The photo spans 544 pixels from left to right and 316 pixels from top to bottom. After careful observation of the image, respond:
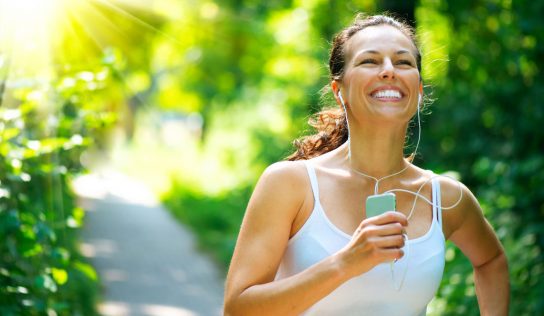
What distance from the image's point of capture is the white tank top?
2367mm

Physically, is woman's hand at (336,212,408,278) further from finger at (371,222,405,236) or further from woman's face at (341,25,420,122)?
woman's face at (341,25,420,122)

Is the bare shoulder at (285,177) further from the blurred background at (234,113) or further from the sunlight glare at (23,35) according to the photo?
the sunlight glare at (23,35)

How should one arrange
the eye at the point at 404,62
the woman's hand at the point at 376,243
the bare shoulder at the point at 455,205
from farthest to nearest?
1. the bare shoulder at the point at 455,205
2. the eye at the point at 404,62
3. the woman's hand at the point at 376,243

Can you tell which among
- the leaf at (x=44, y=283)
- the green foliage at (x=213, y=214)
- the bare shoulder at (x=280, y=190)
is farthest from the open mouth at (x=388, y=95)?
the green foliage at (x=213, y=214)

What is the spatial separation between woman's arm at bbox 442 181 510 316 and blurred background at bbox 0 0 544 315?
62cm

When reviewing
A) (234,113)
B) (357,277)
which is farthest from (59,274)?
(234,113)

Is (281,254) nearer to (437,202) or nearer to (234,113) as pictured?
(437,202)

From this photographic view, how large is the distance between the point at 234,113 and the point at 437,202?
67.9 feet

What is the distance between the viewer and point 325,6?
1309cm

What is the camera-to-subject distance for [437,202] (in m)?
2.67

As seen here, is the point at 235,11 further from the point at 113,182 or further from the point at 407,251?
the point at 407,251

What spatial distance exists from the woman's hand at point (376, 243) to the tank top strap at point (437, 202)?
0.51m

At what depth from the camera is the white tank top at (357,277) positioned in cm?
237

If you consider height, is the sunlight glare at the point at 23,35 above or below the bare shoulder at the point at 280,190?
above
